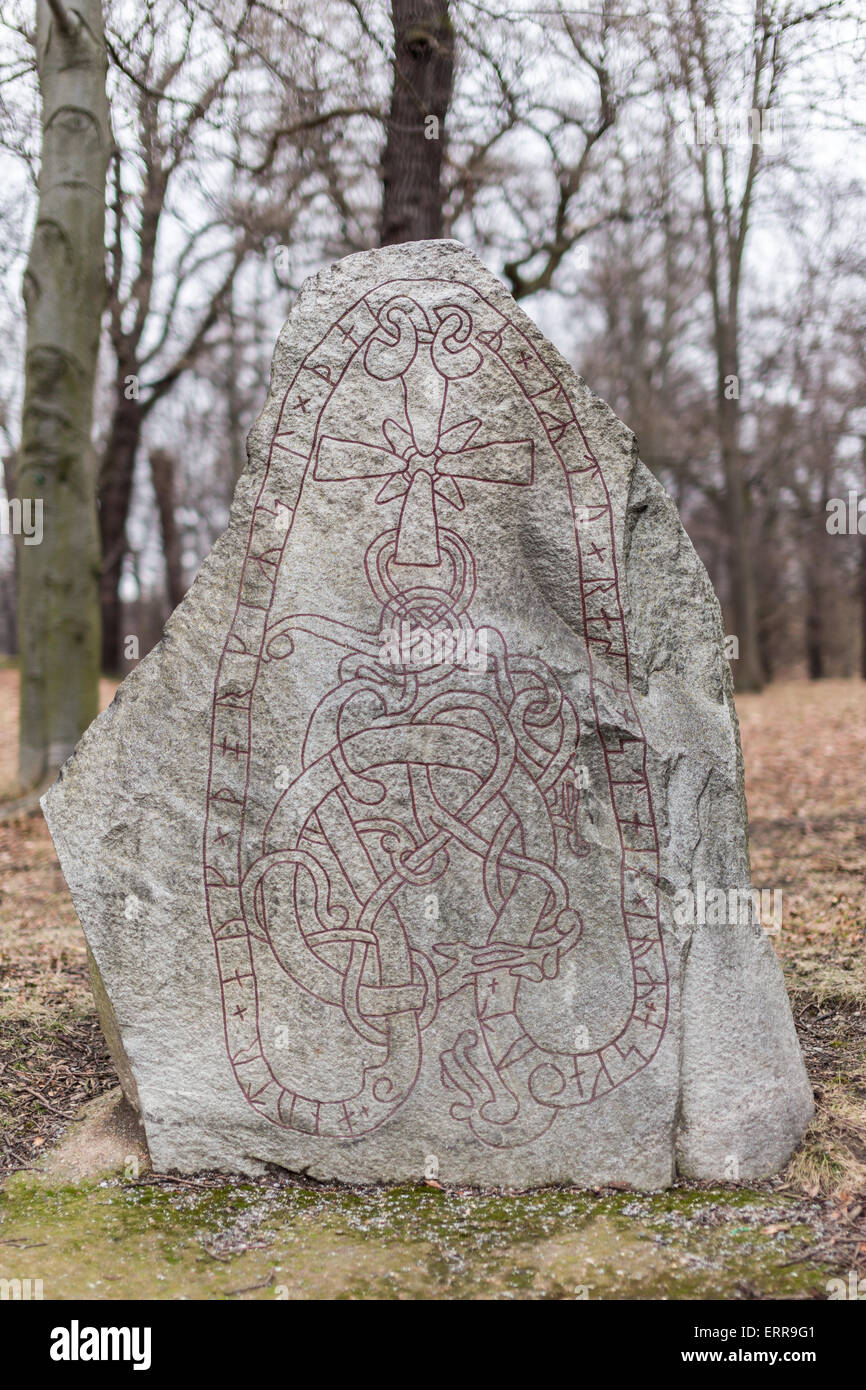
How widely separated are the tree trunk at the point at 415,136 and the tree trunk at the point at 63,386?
72.1 inches

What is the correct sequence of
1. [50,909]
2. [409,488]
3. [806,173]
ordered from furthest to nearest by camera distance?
[806,173] → [50,909] → [409,488]

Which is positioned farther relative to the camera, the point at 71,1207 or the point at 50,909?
the point at 50,909

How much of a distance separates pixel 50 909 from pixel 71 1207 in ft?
10.2

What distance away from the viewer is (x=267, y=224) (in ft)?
30.1

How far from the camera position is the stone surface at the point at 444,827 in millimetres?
3281

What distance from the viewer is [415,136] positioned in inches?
295

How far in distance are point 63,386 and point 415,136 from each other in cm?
284

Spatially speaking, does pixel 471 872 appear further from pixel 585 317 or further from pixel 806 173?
pixel 585 317

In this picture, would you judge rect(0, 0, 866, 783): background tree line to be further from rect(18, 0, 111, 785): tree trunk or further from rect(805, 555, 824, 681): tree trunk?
rect(805, 555, 824, 681): tree trunk

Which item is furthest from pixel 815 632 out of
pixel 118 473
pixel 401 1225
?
pixel 401 1225

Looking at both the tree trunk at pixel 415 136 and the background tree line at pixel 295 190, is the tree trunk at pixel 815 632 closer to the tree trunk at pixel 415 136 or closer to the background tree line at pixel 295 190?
the background tree line at pixel 295 190

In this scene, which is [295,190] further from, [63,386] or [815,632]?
[815,632]

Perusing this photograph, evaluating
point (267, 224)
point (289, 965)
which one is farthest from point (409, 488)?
point (267, 224)

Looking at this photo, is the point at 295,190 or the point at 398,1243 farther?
the point at 295,190
